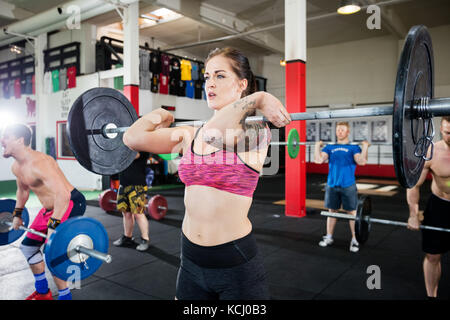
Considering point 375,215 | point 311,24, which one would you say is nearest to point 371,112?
point 375,215

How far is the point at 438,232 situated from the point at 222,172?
156 centimetres

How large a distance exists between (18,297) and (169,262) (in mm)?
1042

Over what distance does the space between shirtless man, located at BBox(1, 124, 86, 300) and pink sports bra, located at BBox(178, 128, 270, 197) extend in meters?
1.28

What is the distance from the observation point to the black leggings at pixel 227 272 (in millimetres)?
870

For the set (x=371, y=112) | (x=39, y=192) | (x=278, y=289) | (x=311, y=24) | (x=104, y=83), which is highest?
(x=311, y=24)

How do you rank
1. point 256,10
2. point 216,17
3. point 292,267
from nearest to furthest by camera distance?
point 292,267, point 216,17, point 256,10

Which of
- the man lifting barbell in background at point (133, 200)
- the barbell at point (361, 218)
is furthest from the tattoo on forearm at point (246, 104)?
the man lifting barbell in background at point (133, 200)

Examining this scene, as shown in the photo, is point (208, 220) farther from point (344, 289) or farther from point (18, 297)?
point (18, 297)

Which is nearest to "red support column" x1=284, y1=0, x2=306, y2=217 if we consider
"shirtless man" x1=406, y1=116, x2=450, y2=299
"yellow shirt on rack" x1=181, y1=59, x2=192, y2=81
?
"shirtless man" x1=406, y1=116, x2=450, y2=299

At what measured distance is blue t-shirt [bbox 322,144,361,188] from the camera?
2928 mm

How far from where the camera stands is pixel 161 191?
6668mm

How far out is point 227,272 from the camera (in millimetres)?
871

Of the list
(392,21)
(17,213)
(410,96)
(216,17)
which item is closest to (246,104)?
(410,96)

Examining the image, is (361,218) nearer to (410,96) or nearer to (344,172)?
(344,172)
